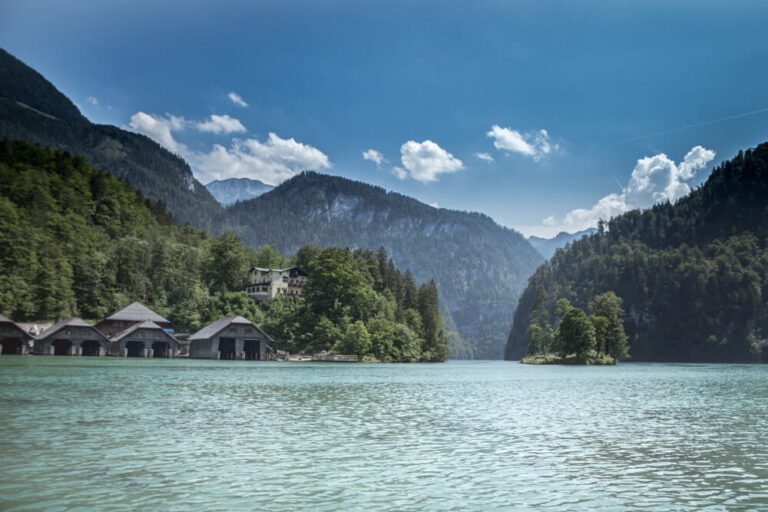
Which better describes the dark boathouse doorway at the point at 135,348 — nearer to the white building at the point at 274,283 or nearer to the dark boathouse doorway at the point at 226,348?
the dark boathouse doorway at the point at 226,348

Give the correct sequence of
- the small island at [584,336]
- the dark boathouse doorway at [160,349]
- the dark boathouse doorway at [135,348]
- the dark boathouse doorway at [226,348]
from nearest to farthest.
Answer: the dark boathouse doorway at [135,348], the dark boathouse doorway at [160,349], the dark boathouse doorway at [226,348], the small island at [584,336]

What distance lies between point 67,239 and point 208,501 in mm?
125934

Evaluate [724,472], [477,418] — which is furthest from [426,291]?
[724,472]

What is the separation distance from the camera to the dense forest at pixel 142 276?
10612 centimetres

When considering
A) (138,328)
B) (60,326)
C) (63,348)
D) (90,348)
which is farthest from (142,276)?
(60,326)

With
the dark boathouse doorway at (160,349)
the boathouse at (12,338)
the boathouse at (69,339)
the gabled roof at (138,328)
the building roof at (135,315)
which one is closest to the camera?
the boathouse at (12,338)

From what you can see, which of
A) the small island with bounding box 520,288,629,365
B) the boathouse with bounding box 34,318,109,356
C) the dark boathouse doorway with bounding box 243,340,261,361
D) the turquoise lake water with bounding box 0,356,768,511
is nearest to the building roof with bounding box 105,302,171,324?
the boathouse with bounding box 34,318,109,356

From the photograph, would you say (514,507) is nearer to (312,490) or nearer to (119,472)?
(312,490)

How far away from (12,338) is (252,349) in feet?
131

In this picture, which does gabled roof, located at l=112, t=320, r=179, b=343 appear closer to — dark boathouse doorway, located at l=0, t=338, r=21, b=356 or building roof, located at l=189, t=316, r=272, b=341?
building roof, located at l=189, t=316, r=272, b=341

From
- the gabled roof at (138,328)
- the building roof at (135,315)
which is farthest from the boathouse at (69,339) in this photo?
the building roof at (135,315)

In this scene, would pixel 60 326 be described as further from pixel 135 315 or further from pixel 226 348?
pixel 226 348

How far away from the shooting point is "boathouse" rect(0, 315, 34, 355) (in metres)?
91.8

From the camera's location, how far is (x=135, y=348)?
4316 inches
